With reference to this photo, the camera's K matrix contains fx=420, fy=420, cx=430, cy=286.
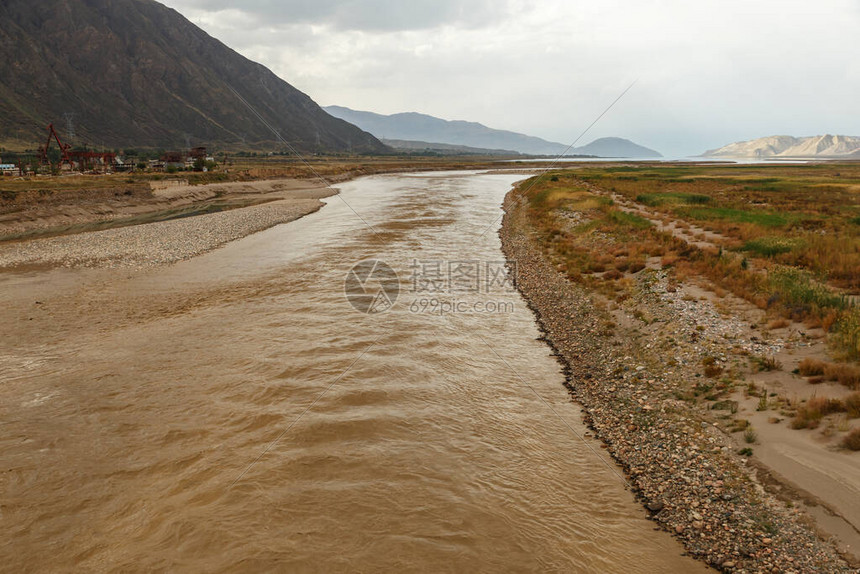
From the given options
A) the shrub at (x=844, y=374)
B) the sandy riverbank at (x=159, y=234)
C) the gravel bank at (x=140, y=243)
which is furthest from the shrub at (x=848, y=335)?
the gravel bank at (x=140, y=243)

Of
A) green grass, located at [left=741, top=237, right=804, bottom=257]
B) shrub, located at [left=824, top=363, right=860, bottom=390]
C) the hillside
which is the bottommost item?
shrub, located at [left=824, top=363, right=860, bottom=390]

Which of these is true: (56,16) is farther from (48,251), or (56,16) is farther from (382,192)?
(48,251)

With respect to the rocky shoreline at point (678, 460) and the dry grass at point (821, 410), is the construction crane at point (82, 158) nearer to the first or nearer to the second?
the rocky shoreline at point (678, 460)

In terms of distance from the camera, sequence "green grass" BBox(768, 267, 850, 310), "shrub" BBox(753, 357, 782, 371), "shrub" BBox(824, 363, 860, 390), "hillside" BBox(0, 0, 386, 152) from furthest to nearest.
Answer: "hillside" BBox(0, 0, 386, 152) → "green grass" BBox(768, 267, 850, 310) → "shrub" BBox(753, 357, 782, 371) → "shrub" BBox(824, 363, 860, 390)

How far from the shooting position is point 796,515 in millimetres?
7320

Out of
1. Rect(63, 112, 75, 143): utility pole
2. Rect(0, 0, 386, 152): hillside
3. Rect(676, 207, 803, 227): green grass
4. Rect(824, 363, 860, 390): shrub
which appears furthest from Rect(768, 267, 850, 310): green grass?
Rect(63, 112, 75, 143): utility pole

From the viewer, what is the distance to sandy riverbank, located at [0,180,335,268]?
2819 cm

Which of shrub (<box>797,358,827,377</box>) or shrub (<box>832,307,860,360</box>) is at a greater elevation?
shrub (<box>832,307,860,360</box>)

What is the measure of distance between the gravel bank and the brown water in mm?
8703

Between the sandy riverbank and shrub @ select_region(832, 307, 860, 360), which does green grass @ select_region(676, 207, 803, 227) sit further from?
the sandy riverbank

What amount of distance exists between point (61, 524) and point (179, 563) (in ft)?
9.39

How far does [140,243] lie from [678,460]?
1477 inches

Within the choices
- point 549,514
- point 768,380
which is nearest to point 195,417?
point 549,514

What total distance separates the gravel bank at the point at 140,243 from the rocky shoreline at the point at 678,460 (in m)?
27.2
